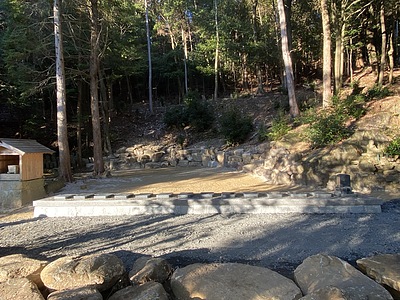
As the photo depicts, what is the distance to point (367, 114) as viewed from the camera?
375 inches

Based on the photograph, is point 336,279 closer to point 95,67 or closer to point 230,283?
point 230,283

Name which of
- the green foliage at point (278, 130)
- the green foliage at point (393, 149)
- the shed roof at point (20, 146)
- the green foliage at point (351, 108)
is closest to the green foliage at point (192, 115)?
the green foliage at point (278, 130)

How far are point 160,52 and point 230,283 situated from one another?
90.4 feet

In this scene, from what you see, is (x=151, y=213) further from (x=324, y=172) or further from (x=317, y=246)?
(x=324, y=172)

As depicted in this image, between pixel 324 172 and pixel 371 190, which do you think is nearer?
pixel 371 190

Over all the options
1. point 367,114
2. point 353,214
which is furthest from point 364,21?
point 353,214

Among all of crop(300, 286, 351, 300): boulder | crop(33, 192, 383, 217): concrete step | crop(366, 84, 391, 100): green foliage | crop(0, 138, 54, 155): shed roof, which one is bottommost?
crop(300, 286, 351, 300): boulder

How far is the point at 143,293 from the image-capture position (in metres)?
2.28

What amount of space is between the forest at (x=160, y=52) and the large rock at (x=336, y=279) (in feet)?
28.4

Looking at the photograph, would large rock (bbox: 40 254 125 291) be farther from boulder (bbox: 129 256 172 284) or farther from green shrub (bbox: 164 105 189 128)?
green shrub (bbox: 164 105 189 128)

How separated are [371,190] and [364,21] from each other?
12971mm

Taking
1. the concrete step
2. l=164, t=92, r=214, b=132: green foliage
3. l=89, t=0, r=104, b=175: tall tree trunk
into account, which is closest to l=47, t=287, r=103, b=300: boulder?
the concrete step

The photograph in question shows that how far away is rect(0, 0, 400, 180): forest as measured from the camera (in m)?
10.8

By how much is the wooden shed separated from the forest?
2055 mm
